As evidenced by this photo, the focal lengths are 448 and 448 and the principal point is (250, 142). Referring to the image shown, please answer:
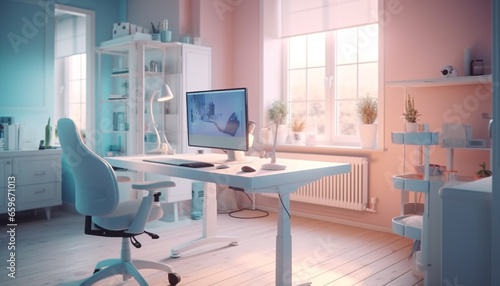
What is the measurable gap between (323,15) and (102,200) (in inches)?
122

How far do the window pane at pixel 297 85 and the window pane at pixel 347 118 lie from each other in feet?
1.65

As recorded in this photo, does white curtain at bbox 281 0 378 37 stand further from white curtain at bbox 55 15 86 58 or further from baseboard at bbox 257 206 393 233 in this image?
white curtain at bbox 55 15 86 58

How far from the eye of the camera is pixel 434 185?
2.71 meters

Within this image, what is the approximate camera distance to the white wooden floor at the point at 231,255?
2.85 metres

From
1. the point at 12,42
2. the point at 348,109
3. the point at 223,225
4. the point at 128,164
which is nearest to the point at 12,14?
the point at 12,42

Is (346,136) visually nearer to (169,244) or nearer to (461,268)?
(169,244)

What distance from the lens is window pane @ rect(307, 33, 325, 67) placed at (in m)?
4.75

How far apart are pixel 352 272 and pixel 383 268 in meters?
0.25

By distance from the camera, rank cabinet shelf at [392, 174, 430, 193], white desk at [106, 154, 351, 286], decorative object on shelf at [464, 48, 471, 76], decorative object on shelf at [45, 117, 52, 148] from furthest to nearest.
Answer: decorative object on shelf at [45, 117, 52, 148], decorative object on shelf at [464, 48, 471, 76], cabinet shelf at [392, 174, 430, 193], white desk at [106, 154, 351, 286]

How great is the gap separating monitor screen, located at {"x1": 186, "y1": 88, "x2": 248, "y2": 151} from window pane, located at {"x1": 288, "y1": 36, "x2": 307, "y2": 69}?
82.9 inches

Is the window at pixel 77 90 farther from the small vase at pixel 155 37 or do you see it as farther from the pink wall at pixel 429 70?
the pink wall at pixel 429 70

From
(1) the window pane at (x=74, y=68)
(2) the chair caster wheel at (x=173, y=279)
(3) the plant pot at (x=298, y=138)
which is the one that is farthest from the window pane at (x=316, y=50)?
(1) the window pane at (x=74, y=68)

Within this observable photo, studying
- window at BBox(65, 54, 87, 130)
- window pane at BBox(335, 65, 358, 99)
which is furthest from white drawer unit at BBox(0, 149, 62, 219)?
window pane at BBox(335, 65, 358, 99)

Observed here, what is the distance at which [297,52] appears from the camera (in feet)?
16.5
